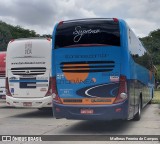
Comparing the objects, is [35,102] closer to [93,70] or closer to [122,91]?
[93,70]

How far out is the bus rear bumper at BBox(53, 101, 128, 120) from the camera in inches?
461

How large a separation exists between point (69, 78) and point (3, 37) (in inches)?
2623

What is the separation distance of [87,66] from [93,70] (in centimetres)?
23

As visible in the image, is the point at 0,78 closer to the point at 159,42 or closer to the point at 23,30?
the point at 159,42

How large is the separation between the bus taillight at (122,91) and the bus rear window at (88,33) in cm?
112

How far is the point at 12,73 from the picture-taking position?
1680 cm

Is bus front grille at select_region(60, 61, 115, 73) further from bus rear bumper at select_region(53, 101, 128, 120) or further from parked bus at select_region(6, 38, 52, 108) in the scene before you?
parked bus at select_region(6, 38, 52, 108)

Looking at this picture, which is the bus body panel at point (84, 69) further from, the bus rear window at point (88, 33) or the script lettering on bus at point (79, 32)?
the script lettering on bus at point (79, 32)

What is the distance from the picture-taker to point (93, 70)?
1215 centimetres

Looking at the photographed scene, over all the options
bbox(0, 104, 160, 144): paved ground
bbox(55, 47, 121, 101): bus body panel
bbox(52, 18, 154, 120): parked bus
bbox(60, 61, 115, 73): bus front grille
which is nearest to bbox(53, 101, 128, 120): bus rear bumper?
bbox(52, 18, 154, 120): parked bus

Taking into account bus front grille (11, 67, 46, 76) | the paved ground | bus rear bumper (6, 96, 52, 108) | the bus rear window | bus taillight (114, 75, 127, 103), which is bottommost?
the paved ground

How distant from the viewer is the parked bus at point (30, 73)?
645 inches

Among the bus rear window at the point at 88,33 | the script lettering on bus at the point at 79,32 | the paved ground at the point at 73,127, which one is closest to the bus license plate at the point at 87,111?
the paved ground at the point at 73,127

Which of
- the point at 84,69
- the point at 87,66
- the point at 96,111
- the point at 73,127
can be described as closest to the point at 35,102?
the point at 73,127
